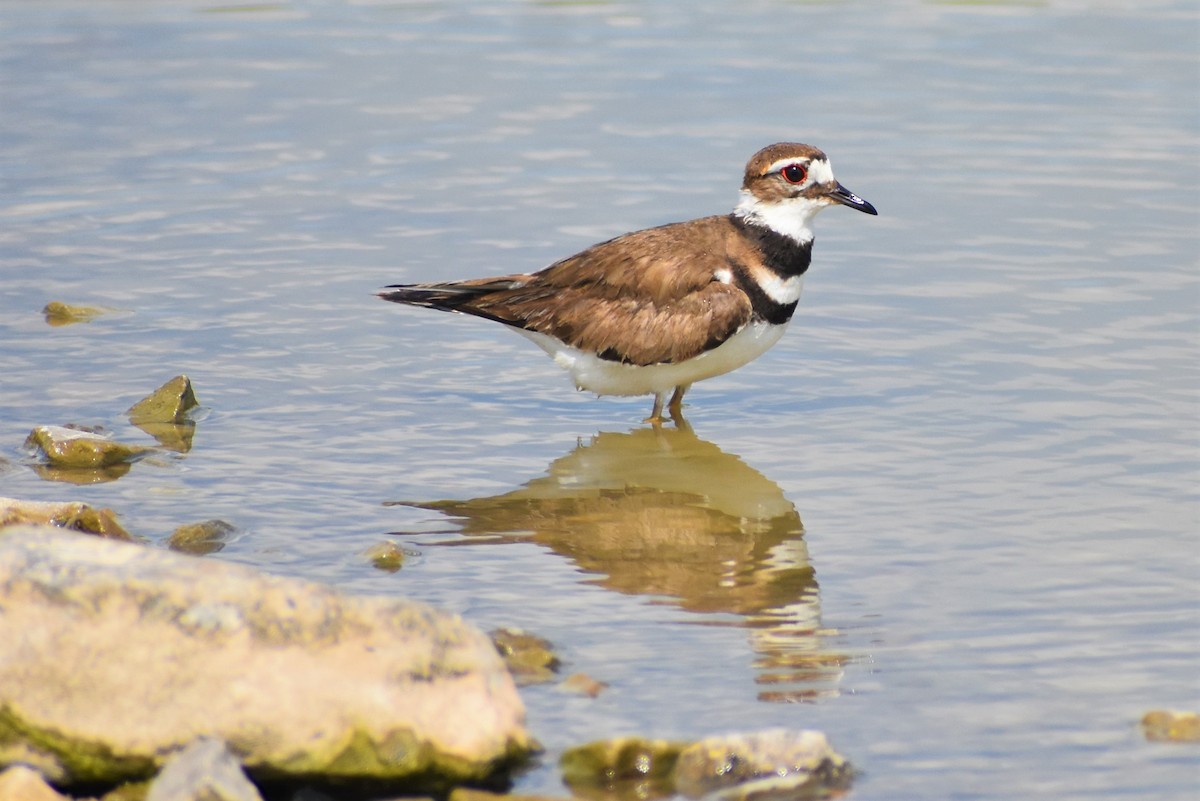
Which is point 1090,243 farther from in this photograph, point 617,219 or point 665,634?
point 665,634

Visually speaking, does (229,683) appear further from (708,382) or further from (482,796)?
(708,382)

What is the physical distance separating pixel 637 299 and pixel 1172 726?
14.4 feet

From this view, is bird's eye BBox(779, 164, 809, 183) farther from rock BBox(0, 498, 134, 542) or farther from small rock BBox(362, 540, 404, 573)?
rock BBox(0, 498, 134, 542)

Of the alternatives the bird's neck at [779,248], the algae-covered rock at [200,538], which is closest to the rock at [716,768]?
the algae-covered rock at [200,538]

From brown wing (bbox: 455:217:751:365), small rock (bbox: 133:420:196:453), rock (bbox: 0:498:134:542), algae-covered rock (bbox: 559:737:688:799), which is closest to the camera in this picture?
algae-covered rock (bbox: 559:737:688:799)

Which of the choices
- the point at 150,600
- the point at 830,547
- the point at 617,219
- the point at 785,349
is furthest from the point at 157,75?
the point at 150,600

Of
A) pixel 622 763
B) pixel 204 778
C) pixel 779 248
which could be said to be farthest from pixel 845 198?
pixel 204 778

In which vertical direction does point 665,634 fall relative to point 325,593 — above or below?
below

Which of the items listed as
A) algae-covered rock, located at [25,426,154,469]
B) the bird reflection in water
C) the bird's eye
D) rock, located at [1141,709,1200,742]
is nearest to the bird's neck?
the bird's eye

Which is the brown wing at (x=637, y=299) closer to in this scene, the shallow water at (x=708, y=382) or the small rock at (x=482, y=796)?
the shallow water at (x=708, y=382)

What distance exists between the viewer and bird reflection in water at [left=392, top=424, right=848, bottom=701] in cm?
653

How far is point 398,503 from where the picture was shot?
26.3 ft

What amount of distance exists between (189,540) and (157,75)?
10870 millimetres

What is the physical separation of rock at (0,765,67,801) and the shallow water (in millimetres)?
1415
